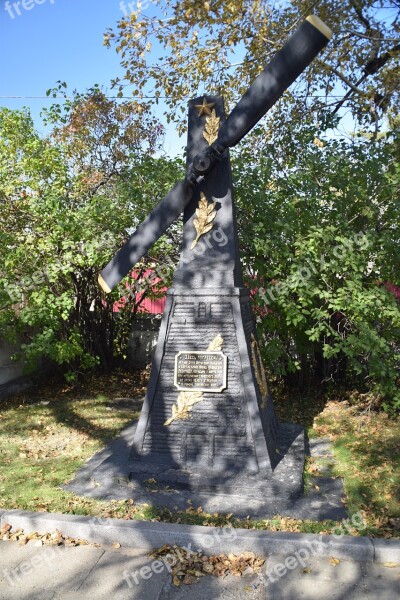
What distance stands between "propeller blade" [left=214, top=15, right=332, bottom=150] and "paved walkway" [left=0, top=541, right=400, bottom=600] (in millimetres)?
4188

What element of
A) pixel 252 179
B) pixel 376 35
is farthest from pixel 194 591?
pixel 376 35

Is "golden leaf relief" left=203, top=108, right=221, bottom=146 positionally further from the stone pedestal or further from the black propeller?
the black propeller

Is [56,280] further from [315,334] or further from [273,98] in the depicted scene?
[273,98]

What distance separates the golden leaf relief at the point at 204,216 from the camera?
5949mm

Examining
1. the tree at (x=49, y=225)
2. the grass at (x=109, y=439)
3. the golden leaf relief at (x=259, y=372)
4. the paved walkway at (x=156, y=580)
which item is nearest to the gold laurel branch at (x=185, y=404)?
the golden leaf relief at (x=259, y=372)

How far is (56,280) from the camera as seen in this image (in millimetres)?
10008

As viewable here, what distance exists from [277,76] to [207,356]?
9.87 feet

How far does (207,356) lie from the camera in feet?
19.1

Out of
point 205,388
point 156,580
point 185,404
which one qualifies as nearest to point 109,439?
point 185,404

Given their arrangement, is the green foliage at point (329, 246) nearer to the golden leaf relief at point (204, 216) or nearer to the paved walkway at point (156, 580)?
the golden leaf relief at point (204, 216)

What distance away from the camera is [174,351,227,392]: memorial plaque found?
5.77 m

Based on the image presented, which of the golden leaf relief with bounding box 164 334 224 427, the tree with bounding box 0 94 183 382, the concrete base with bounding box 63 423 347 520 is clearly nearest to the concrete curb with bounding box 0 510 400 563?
the concrete base with bounding box 63 423 347 520

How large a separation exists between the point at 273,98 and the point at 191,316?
2.48 meters

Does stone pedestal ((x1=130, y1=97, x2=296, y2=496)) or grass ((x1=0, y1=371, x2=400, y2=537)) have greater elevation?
stone pedestal ((x1=130, y1=97, x2=296, y2=496))
